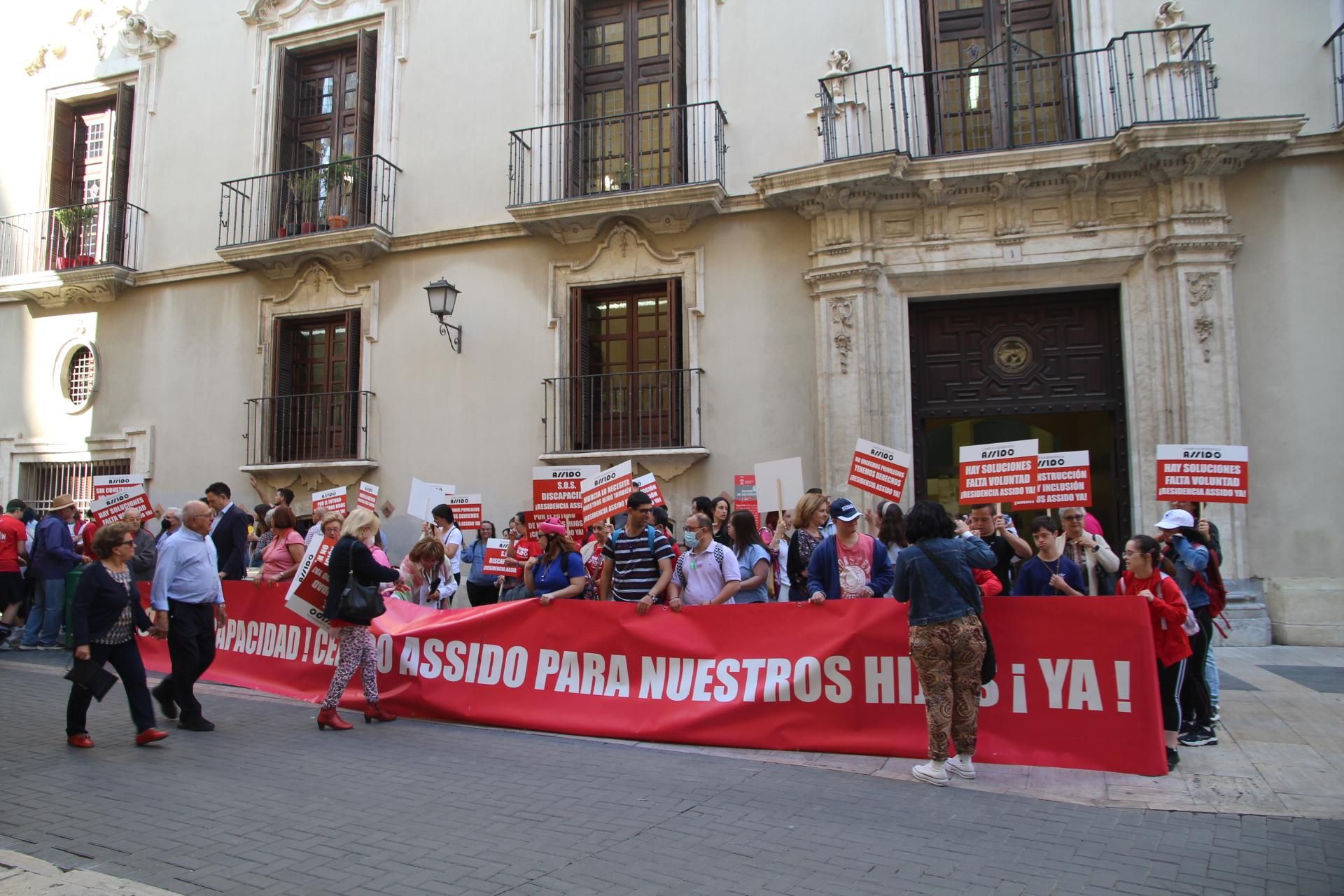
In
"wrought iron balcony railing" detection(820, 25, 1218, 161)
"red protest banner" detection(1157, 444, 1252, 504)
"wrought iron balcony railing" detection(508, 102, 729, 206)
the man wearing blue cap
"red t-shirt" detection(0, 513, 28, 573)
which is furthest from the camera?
"wrought iron balcony railing" detection(508, 102, 729, 206)

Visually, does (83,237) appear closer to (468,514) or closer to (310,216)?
(310,216)

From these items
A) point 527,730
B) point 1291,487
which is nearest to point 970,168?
point 1291,487

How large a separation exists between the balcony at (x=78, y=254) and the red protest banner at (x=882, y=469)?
42.1 feet

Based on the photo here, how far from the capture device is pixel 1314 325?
1055cm

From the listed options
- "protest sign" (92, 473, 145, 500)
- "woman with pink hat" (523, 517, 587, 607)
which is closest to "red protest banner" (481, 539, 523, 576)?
"woman with pink hat" (523, 517, 587, 607)

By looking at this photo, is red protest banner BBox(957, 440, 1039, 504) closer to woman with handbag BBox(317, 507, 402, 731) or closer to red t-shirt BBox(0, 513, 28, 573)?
woman with handbag BBox(317, 507, 402, 731)

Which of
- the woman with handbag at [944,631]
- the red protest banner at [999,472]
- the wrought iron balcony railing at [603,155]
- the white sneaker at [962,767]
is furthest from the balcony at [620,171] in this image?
the white sneaker at [962,767]

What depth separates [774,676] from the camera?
20.8ft

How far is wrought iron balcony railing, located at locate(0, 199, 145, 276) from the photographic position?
15.7m

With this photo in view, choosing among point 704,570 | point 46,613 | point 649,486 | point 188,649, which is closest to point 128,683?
point 188,649

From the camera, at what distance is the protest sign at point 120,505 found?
36.9 feet

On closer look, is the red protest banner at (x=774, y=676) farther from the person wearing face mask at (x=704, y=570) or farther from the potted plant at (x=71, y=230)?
the potted plant at (x=71, y=230)

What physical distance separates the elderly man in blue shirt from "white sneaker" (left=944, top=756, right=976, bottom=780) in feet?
16.7

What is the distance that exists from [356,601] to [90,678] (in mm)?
1682
